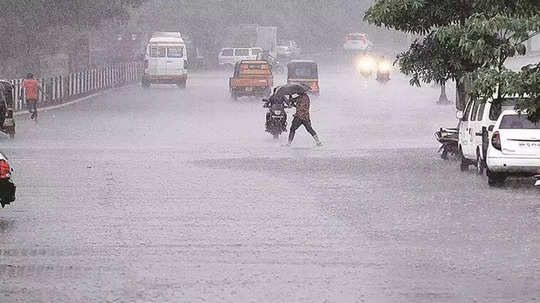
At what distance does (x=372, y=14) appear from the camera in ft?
95.0

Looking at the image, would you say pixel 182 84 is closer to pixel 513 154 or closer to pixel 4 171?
pixel 513 154

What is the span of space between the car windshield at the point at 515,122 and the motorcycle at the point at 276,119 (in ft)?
46.7

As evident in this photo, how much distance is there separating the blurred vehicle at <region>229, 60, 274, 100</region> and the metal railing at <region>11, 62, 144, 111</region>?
6.70 meters

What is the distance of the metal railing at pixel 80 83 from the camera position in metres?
54.9

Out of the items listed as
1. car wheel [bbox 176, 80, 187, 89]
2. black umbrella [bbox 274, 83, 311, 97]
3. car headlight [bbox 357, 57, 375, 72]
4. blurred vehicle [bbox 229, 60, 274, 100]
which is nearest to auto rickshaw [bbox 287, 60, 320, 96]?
blurred vehicle [bbox 229, 60, 274, 100]

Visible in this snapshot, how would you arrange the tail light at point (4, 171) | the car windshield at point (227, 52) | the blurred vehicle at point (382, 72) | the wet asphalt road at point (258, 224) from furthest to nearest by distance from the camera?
the car windshield at point (227, 52), the blurred vehicle at point (382, 72), the tail light at point (4, 171), the wet asphalt road at point (258, 224)

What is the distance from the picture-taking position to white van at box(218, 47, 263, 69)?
308ft

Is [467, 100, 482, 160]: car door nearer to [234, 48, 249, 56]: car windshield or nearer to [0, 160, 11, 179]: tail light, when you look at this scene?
[0, 160, 11, 179]: tail light

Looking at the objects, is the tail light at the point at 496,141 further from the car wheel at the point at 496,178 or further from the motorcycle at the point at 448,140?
the motorcycle at the point at 448,140

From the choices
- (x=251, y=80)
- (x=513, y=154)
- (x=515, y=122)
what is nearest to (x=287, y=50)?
(x=251, y=80)

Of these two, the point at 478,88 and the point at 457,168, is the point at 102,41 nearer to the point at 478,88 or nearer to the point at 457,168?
the point at 457,168

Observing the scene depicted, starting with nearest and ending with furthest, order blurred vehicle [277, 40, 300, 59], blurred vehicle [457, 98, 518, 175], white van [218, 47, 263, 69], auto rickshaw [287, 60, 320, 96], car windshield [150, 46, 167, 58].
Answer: blurred vehicle [457, 98, 518, 175], auto rickshaw [287, 60, 320, 96], car windshield [150, 46, 167, 58], white van [218, 47, 263, 69], blurred vehicle [277, 40, 300, 59]

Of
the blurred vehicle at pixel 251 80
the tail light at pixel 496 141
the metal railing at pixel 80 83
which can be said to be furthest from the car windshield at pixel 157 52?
the tail light at pixel 496 141

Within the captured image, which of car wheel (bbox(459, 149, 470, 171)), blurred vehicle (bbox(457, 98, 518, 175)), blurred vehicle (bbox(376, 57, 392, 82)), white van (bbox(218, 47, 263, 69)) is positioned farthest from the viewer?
white van (bbox(218, 47, 263, 69))
